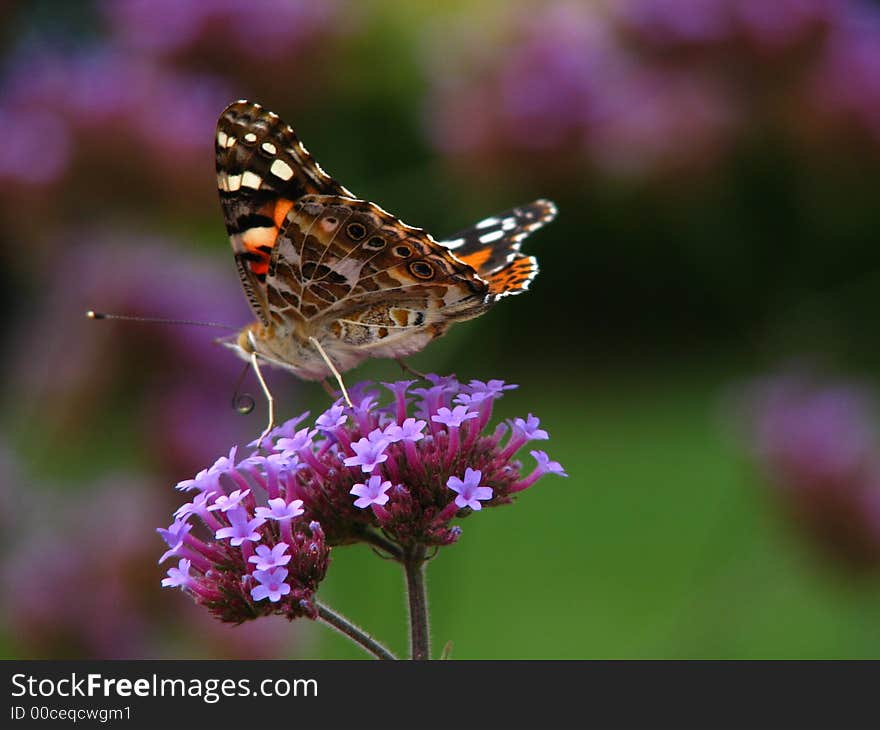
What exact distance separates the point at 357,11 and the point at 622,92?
36.0 inches

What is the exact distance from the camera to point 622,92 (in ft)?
11.1

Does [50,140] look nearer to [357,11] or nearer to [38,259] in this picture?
[38,259]

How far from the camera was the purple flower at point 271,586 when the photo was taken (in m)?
1.32

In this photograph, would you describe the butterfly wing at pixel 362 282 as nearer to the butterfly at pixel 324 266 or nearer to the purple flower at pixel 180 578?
the butterfly at pixel 324 266

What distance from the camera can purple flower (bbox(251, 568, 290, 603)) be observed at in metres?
1.32

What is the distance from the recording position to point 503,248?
1979mm

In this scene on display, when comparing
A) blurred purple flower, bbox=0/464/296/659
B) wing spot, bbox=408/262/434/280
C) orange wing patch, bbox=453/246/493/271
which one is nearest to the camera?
wing spot, bbox=408/262/434/280

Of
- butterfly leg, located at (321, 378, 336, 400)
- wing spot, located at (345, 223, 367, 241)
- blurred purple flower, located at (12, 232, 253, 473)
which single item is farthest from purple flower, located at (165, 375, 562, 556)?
blurred purple flower, located at (12, 232, 253, 473)

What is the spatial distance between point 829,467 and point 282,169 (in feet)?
6.91

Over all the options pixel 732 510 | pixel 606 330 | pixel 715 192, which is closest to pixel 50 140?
pixel 715 192

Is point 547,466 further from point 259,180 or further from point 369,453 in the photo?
point 259,180

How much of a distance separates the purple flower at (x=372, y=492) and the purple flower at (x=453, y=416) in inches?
4.8

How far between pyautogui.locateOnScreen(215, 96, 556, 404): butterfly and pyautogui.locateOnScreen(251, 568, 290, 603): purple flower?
0.45 metres

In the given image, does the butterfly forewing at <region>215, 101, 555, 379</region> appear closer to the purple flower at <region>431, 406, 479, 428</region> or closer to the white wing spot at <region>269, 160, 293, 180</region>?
the white wing spot at <region>269, 160, 293, 180</region>
